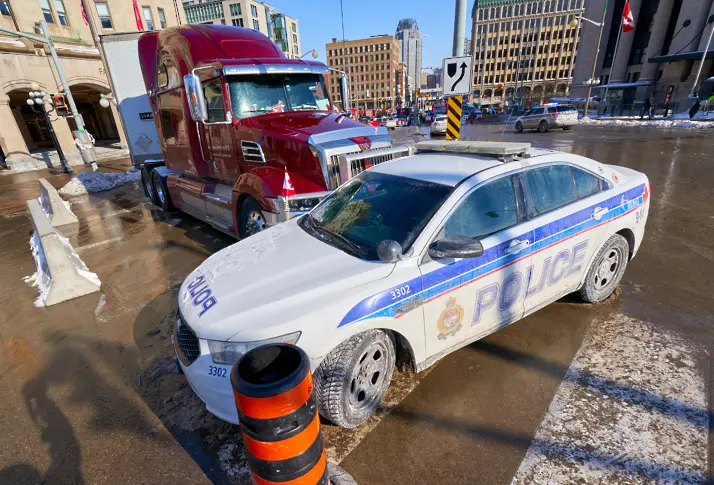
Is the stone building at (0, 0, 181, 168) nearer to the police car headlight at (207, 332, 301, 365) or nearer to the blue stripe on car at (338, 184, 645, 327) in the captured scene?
the police car headlight at (207, 332, 301, 365)

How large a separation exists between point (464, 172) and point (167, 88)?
280 inches

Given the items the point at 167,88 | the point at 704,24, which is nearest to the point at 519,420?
the point at 167,88

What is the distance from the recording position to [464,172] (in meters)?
3.09

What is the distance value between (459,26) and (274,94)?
3898mm

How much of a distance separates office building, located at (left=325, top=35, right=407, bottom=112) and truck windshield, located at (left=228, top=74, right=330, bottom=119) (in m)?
119

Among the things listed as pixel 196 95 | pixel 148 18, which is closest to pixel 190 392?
pixel 196 95

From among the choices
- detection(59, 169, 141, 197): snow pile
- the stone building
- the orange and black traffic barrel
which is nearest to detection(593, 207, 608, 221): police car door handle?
the orange and black traffic barrel

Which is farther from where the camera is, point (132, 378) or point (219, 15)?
point (219, 15)

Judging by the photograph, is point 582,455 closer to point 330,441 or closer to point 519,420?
point 519,420

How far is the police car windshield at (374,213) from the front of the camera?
2.85 meters

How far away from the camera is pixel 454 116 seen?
7.55 meters

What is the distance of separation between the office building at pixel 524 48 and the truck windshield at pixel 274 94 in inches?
3982

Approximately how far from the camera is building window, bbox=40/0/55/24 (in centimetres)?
2222

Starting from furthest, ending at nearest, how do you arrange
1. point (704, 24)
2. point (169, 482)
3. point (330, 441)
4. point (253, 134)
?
point (704, 24) < point (253, 134) < point (330, 441) < point (169, 482)
